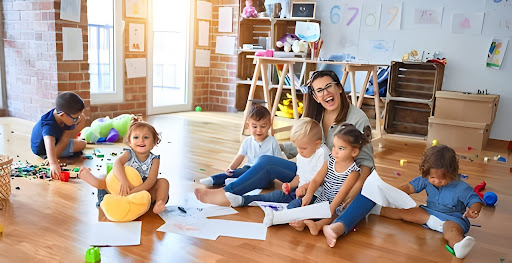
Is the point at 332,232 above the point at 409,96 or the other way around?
the other way around

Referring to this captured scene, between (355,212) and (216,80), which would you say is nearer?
(355,212)

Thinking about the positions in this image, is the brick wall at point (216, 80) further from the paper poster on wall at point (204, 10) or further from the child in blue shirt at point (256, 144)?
the child in blue shirt at point (256, 144)

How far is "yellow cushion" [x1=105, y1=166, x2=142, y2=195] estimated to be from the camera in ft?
6.53

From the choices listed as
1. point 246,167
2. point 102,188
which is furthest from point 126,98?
point 102,188

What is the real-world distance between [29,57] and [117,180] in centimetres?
269

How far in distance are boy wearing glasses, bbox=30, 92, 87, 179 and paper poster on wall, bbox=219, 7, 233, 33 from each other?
285 centimetres

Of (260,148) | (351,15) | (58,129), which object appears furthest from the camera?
(351,15)

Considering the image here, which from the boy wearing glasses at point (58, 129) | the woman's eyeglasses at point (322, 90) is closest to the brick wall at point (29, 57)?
the boy wearing glasses at point (58, 129)

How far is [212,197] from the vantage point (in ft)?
7.29

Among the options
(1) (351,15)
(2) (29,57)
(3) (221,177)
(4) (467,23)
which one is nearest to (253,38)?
(1) (351,15)

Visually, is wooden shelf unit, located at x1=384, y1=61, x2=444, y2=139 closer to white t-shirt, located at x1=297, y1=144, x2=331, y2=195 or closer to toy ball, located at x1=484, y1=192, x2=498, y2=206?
toy ball, located at x1=484, y1=192, x2=498, y2=206

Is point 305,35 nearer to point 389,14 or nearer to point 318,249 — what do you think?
point 389,14

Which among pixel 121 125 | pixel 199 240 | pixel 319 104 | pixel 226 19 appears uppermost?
pixel 226 19

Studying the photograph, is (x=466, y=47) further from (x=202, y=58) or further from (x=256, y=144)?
(x=202, y=58)
